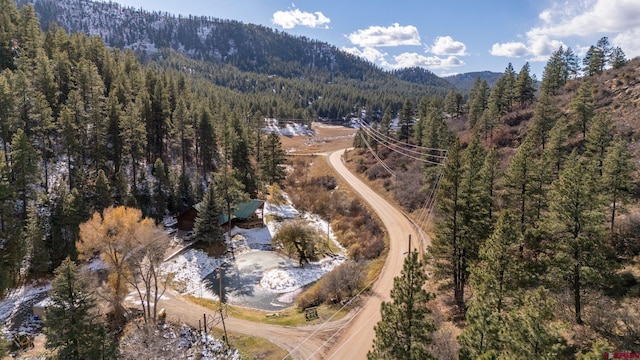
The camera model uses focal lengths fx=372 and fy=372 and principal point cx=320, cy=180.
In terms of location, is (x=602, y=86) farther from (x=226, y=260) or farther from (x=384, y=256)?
(x=226, y=260)

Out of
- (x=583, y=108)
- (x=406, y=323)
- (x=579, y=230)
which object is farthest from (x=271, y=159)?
(x=406, y=323)

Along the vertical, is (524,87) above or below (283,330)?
above

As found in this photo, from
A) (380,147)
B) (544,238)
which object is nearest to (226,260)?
(544,238)

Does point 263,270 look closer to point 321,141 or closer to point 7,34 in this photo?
point 7,34

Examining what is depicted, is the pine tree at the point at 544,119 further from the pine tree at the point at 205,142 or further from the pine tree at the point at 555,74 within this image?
the pine tree at the point at 205,142

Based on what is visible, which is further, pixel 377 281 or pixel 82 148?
pixel 82 148
